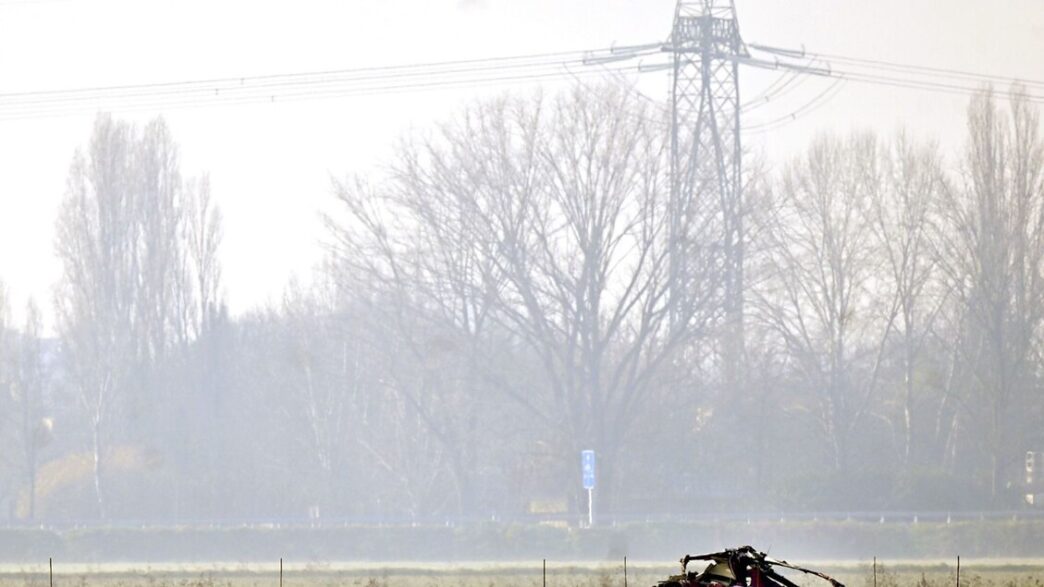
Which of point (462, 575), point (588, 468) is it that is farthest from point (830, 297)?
point (462, 575)

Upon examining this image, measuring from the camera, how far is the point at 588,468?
129 feet

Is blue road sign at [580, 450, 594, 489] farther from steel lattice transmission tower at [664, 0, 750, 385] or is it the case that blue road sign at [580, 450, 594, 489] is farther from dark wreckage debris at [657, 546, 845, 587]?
dark wreckage debris at [657, 546, 845, 587]

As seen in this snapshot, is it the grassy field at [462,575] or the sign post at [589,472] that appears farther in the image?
the sign post at [589,472]

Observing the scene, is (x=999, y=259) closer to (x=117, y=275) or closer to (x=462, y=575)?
(x=462, y=575)

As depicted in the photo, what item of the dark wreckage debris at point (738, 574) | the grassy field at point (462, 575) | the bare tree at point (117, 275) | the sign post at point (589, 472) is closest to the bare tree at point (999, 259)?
the sign post at point (589, 472)

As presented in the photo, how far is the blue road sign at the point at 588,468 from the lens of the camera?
38781mm

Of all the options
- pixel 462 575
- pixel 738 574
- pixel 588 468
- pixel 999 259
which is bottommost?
pixel 462 575

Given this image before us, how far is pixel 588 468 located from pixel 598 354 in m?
4.32

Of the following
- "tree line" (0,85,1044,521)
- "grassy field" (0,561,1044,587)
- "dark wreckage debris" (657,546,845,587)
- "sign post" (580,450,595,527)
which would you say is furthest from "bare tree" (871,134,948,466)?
"dark wreckage debris" (657,546,845,587)

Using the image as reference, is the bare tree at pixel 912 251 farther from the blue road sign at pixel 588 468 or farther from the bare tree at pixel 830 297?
the blue road sign at pixel 588 468

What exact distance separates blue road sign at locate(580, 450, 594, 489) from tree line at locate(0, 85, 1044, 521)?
1.33m

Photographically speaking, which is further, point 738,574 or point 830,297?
point 830,297

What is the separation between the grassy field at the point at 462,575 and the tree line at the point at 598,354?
35.0 feet

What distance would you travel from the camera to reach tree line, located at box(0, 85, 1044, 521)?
42.4 meters
